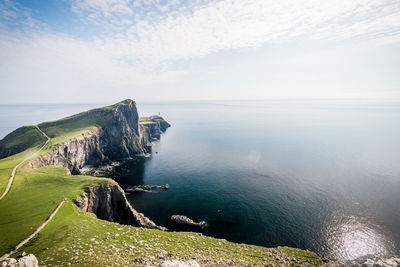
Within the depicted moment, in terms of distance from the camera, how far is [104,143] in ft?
382

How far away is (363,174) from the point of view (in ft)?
277

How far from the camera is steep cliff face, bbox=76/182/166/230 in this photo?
43469mm

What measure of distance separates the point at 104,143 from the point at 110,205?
3220 inches

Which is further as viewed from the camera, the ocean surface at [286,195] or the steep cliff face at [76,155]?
the steep cliff face at [76,155]

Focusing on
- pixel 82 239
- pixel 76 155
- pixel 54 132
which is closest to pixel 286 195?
pixel 82 239

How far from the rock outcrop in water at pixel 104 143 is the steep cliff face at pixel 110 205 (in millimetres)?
40363

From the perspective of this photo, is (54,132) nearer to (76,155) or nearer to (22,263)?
(76,155)

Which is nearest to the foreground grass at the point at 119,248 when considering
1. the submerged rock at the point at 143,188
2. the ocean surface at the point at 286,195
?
the ocean surface at the point at 286,195

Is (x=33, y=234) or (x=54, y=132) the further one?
(x=54, y=132)

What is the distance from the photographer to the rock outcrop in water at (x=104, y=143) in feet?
271

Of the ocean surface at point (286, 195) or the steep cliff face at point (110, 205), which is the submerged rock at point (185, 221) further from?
the steep cliff face at point (110, 205)

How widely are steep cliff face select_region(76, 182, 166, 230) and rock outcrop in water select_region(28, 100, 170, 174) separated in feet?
132

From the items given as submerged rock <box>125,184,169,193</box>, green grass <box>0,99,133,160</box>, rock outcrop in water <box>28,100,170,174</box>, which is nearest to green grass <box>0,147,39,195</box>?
rock outcrop in water <box>28,100,170,174</box>

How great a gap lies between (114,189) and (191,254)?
30566mm
